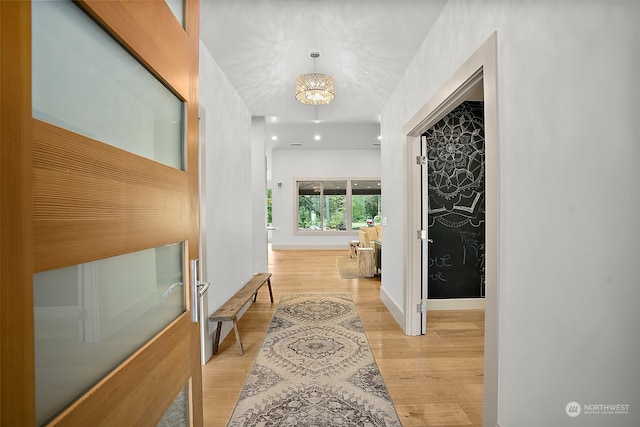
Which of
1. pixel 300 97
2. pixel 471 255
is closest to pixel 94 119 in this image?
pixel 300 97

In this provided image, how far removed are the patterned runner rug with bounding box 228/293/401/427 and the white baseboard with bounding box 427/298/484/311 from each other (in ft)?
3.52

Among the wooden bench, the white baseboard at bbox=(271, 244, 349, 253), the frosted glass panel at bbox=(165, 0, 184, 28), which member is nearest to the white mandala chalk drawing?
the wooden bench

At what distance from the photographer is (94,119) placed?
2.59ft

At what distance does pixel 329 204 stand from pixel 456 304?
631 centimetres

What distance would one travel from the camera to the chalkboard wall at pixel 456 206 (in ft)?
12.4

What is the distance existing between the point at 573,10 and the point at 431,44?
51.3 inches

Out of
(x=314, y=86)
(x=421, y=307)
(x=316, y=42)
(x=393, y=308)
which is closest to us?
(x=316, y=42)

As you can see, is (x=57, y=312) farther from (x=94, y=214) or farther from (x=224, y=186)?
(x=224, y=186)

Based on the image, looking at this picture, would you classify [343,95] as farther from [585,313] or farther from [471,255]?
[585,313]

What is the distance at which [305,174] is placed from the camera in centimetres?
959

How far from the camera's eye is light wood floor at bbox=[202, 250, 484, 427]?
1.92 m

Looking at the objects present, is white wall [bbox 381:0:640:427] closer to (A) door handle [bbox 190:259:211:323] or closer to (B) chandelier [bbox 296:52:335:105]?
(A) door handle [bbox 190:259:211:323]

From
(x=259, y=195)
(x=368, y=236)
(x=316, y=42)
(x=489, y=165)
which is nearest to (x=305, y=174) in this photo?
(x=368, y=236)

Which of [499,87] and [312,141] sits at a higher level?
[312,141]
